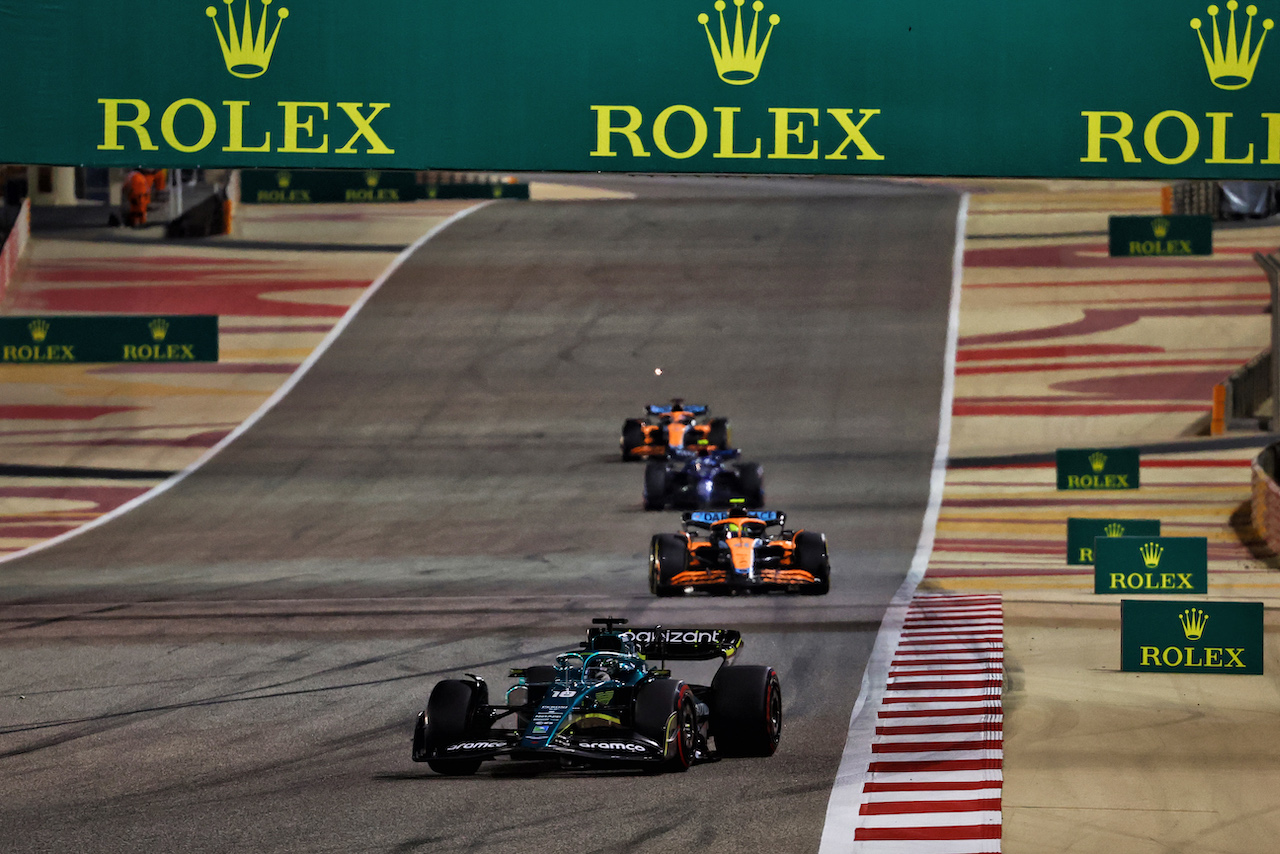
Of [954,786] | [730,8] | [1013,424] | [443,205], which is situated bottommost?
[954,786]

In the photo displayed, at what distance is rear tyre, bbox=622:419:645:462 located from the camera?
1328 inches

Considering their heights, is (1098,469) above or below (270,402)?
below

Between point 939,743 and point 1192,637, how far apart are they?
3734 mm

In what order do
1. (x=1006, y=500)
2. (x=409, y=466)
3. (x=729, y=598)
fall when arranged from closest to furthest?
(x=729, y=598) → (x=1006, y=500) → (x=409, y=466)

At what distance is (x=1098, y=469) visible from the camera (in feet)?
92.1

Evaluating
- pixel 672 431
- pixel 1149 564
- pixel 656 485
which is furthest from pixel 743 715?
pixel 672 431

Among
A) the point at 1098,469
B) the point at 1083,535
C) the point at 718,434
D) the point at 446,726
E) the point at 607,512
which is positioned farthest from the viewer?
the point at 718,434

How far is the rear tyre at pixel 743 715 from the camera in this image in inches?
526

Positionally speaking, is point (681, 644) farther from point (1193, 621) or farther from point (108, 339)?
point (108, 339)

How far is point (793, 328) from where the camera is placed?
145ft

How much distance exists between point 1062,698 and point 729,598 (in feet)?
22.7

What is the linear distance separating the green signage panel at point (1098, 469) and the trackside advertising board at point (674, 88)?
587 inches

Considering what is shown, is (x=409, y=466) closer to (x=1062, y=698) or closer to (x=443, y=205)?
(x=1062, y=698)

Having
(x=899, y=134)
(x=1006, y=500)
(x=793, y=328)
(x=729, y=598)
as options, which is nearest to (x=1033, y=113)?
(x=899, y=134)
